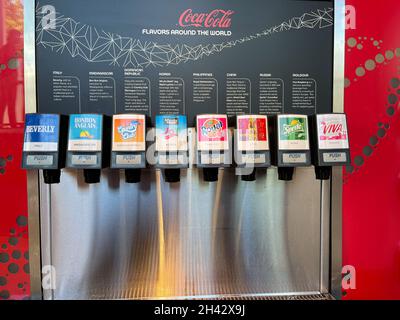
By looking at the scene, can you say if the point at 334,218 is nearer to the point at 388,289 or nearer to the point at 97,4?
the point at 388,289

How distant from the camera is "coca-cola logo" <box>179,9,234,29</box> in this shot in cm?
121

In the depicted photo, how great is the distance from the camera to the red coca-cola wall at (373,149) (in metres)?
1.24

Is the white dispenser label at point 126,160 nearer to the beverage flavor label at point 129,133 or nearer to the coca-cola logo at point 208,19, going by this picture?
the beverage flavor label at point 129,133

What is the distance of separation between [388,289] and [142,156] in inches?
45.7

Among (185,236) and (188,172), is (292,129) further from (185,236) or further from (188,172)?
(185,236)

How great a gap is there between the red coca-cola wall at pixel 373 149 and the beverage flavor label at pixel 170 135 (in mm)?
702

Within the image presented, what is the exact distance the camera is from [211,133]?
40.9 inches

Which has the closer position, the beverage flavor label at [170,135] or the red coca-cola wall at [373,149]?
the beverage flavor label at [170,135]

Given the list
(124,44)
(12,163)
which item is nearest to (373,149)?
(124,44)

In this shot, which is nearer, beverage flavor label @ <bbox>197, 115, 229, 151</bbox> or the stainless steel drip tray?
beverage flavor label @ <bbox>197, 115, 229, 151</bbox>

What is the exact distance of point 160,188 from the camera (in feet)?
4.02

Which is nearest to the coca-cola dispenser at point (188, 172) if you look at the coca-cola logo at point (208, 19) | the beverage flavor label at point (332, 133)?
the coca-cola logo at point (208, 19)

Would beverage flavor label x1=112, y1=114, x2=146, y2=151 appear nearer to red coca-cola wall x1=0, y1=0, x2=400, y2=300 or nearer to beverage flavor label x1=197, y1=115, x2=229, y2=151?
beverage flavor label x1=197, y1=115, x2=229, y2=151

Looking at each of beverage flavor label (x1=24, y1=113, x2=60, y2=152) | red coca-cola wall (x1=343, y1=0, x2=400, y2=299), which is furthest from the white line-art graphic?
beverage flavor label (x1=24, y1=113, x2=60, y2=152)
